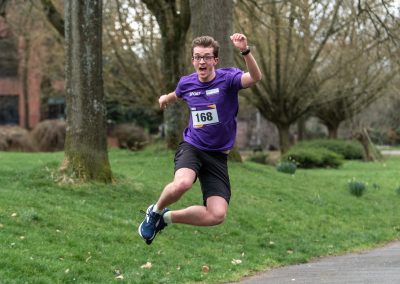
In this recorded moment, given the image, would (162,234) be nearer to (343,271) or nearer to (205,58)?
(343,271)

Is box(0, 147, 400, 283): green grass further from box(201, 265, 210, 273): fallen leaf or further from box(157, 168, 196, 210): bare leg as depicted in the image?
box(157, 168, 196, 210): bare leg

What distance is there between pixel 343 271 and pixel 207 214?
2807 millimetres

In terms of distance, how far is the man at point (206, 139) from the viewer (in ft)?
21.8

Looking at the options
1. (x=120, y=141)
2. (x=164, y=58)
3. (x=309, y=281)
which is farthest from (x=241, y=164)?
(x=120, y=141)

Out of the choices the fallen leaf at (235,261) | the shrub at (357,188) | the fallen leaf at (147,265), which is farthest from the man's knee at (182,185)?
the shrub at (357,188)

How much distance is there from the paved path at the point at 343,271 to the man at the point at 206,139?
1762 mm

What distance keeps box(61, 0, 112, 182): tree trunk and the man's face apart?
5.83m

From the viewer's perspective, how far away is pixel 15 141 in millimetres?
33656

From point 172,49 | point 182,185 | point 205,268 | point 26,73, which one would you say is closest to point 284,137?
point 172,49

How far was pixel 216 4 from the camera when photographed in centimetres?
1656

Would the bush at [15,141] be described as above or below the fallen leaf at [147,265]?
above

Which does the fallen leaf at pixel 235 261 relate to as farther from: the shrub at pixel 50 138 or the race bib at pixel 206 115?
the shrub at pixel 50 138

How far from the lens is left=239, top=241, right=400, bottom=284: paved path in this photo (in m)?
7.77

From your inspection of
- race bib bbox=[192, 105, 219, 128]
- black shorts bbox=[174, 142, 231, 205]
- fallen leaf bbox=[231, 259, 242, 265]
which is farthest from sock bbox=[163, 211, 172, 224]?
fallen leaf bbox=[231, 259, 242, 265]
